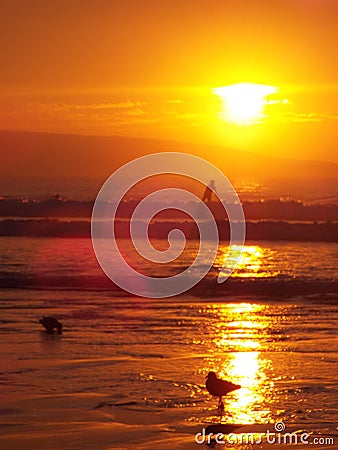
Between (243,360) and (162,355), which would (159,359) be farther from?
(243,360)

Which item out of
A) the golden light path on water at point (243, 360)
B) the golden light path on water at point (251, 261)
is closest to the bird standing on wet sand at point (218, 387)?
the golden light path on water at point (243, 360)

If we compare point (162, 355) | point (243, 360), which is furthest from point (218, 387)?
point (162, 355)

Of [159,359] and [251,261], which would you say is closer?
[159,359]

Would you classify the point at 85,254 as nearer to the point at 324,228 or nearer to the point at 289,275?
the point at 289,275

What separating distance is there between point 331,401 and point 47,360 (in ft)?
13.9

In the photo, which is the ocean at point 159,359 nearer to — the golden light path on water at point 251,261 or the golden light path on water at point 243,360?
the golden light path on water at point 243,360

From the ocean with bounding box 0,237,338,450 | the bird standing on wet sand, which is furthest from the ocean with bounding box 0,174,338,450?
the bird standing on wet sand

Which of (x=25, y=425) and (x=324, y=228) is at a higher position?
(x=324, y=228)

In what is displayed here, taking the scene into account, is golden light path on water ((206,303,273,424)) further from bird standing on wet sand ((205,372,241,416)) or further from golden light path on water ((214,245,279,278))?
golden light path on water ((214,245,279,278))

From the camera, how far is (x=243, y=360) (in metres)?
14.4

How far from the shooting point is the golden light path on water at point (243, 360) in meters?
11.7

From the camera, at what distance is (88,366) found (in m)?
13.8

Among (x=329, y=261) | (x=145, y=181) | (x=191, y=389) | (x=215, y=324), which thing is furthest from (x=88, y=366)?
(x=145, y=181)

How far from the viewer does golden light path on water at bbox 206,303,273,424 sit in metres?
11.7
